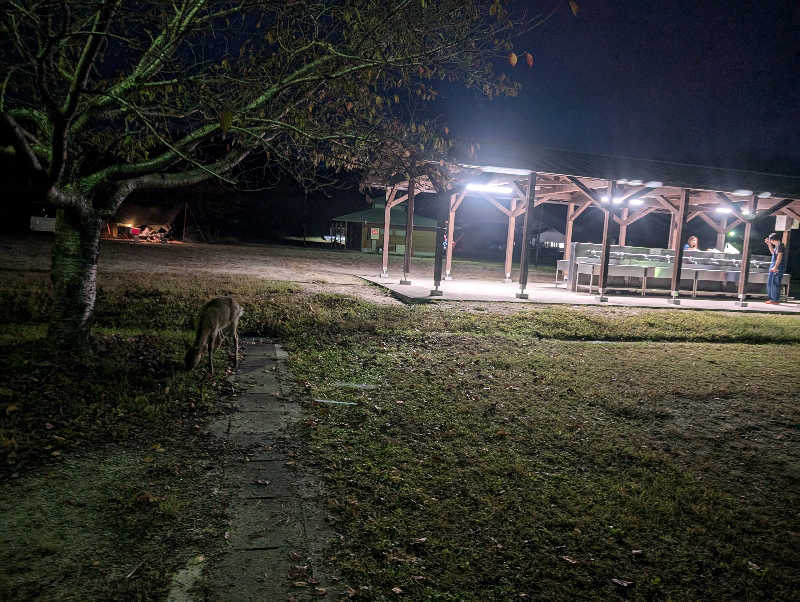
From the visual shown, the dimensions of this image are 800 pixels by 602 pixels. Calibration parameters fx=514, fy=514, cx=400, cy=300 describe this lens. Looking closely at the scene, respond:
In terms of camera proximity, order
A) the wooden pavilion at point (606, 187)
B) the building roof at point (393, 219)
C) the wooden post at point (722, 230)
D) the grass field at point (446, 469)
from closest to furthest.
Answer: the grass field at point (446, 469)
the wooden pavilion at point (606, 187)
the wooden post at point (722, 230)
the building roof at point (393, 219)

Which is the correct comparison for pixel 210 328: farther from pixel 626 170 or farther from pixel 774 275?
pixel 774 275

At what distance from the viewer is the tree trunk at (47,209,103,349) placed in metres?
5.64

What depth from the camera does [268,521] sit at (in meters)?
3.10

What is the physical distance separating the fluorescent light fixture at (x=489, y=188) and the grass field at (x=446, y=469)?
28.9ft

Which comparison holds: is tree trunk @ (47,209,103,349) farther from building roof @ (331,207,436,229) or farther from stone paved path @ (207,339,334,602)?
building roof @ (331,207,436,229)

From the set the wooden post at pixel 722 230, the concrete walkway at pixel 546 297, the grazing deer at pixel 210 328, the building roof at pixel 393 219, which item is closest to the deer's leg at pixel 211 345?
the grazing deer at pixel 210 328

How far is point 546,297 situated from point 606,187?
16.5 feet

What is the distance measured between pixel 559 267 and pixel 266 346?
1393cm

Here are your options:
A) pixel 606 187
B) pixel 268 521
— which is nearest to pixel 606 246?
pixel 606 187

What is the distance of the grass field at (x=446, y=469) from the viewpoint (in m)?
2.72

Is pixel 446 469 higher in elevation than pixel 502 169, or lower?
lower

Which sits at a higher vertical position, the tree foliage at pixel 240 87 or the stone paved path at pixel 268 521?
the tree foliage at pixel 240 87

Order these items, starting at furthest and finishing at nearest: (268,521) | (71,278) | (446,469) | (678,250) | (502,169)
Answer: (678,250)
(502,169)
(71,278)
(446,469)
(268,521)

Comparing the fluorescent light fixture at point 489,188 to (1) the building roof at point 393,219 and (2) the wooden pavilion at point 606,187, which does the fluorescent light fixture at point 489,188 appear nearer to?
(2) the wooden pavilion at point 606,187
